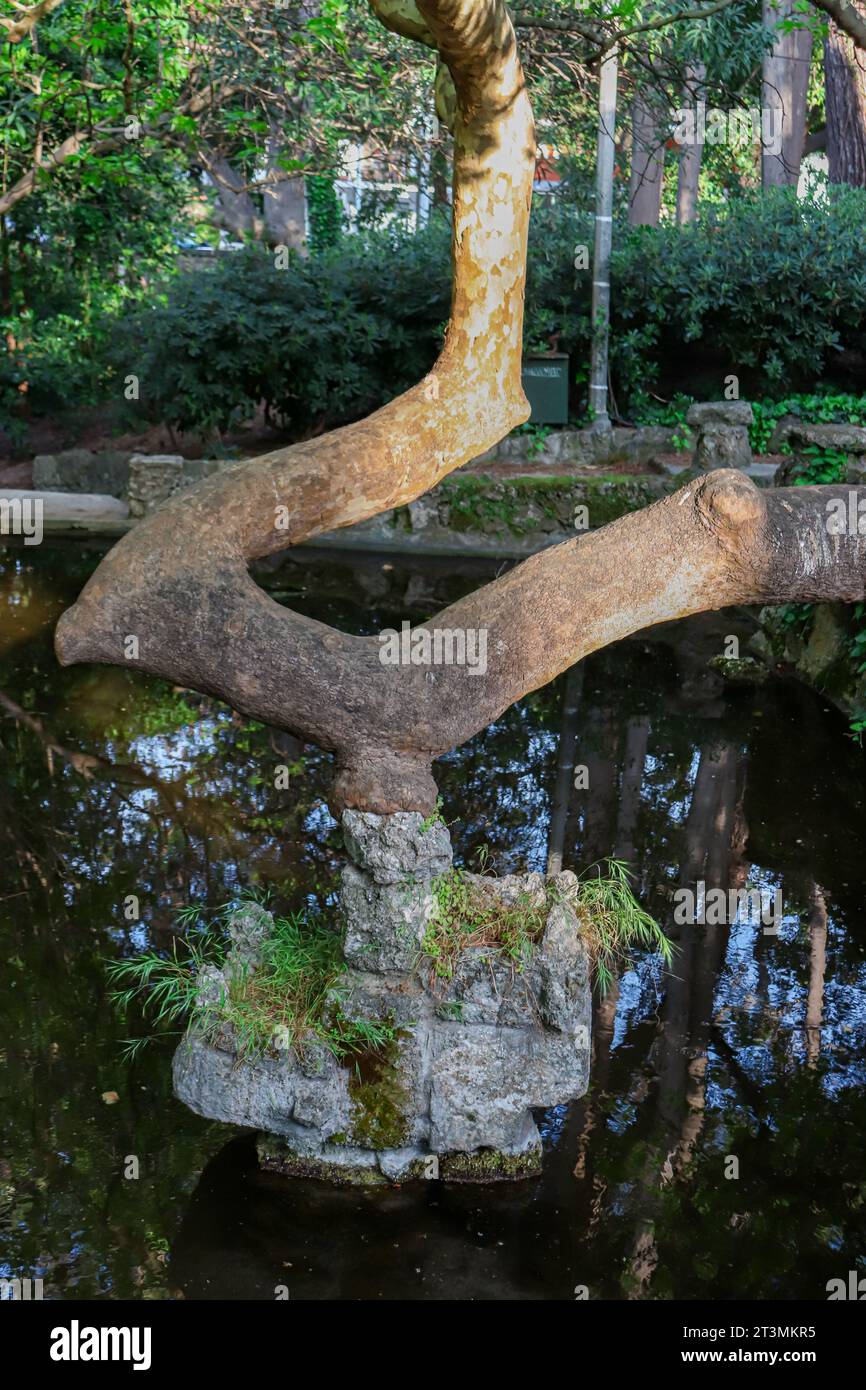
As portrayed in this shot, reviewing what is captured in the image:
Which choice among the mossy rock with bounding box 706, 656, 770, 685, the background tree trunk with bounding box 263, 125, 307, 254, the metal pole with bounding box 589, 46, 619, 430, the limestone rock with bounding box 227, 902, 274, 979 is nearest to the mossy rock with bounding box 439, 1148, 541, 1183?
the limestone rock with bounding box 227, 902, 274, 979

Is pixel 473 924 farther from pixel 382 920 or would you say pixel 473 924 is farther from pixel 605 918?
pixel 605 918

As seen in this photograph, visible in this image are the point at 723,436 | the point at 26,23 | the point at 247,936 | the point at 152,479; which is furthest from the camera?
the point at 152,479

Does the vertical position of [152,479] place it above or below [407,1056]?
above

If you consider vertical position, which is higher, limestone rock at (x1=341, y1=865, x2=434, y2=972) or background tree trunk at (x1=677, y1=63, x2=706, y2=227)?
background tree trunk at (x1=677, y1=63, x2=706, y2=227)

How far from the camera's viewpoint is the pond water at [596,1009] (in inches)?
161

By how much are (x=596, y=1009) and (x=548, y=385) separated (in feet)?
31.9

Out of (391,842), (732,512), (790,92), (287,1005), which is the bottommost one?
(287,1005)

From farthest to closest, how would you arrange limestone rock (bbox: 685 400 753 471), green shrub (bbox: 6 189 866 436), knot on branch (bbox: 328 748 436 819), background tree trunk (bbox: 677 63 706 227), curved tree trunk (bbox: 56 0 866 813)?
background tree trunk (bbox: 677 63 706 227) → green shrub (bbox: 6 189 866 436) → limestone rock (bbox: 685 400 753 471) → knot on branch (bbox: 328 748 436 819) → curved tree trunk (bbox: 56 0 866 813)

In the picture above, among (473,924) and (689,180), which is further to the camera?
(689,180)

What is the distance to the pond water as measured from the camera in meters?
4.10

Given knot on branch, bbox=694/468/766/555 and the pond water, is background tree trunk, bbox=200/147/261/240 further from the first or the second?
knot on branch, bbox=694/468/766/555

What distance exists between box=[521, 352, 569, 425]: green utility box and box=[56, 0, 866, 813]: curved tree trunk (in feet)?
31.9

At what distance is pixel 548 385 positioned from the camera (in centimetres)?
1399

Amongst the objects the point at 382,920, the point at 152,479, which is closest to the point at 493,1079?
the point at 382,920
